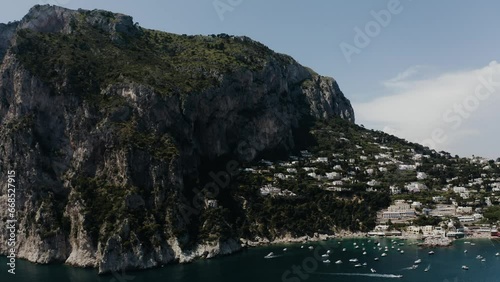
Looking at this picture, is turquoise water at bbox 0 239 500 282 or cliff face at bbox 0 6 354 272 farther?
cliff face at bbox 0 6 354 272

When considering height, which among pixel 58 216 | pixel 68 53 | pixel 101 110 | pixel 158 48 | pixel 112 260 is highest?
pixel 158 48

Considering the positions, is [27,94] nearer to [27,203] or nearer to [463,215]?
[27,203]

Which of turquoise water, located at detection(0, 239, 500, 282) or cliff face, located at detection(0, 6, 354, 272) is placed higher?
cliff face, located at detection(0, 6, 354, 272)

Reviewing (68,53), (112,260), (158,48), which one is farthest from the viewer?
(158,48)

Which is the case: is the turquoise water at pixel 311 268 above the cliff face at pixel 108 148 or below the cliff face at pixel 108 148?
below

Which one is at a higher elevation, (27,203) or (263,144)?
(263,144)

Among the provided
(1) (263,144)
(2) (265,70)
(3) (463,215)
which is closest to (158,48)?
(2) (265,70)
